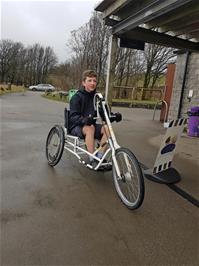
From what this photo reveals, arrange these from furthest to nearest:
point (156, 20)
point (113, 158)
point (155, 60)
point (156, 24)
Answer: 1. point (155, 60)
2. point (156, 24)
3. point (156, 20)
4. point (113, 158)

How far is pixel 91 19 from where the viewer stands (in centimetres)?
2639

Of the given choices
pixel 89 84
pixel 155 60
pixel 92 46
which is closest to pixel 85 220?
pixel 89 84

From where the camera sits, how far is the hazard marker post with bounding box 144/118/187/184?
4082 mm

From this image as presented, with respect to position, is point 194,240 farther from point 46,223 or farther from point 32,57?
point 32,57

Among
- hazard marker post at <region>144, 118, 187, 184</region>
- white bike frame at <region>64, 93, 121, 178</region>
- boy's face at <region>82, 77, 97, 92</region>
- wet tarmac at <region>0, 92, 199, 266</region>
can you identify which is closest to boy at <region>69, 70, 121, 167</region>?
boy's face at <region>82, 77, 97, 92</region>

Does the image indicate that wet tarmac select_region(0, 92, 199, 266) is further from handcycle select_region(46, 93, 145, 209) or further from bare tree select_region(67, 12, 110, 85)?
bare tree select_region(67, 12, 110, 85)

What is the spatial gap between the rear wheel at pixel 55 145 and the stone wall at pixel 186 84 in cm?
615

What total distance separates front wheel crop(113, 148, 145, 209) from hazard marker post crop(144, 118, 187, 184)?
89cm

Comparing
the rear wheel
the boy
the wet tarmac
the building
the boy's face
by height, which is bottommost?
the wet tarmac

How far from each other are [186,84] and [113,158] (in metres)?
7.33

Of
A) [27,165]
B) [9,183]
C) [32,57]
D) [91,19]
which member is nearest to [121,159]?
[9,183]

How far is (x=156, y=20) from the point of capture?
6.42 meters

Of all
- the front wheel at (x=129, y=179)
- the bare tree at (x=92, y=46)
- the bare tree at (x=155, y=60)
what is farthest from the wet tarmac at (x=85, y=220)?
the bare tree at (x=155, y=60)

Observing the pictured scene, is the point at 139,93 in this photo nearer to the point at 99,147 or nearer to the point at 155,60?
the point at 155,60
